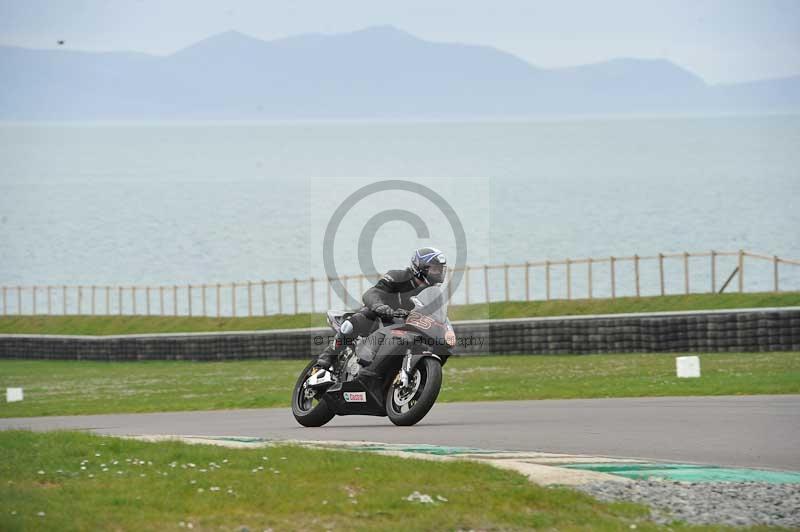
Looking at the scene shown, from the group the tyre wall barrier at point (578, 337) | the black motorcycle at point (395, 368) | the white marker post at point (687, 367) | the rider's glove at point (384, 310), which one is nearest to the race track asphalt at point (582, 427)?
the black motorcycle at point (395, 368)

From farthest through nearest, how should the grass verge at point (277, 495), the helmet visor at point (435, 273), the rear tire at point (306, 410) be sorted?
the rear tire at point (306, 410)
the helmet visor at point (435, 273)
the grass verge at point (277, 495)

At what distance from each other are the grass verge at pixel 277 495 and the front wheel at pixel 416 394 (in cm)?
305

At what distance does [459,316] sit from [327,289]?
16419 mm

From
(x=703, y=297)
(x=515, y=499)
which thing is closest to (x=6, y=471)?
(x=515, y=499)

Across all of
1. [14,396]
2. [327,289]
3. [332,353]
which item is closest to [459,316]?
[327,289]

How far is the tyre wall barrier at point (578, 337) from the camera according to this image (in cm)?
3328

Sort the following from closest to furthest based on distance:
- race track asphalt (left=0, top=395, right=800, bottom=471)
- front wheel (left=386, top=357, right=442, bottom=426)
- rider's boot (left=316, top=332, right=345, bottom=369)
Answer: race track asphalt (left=0, top=395, right=800, bottom=471)
front wheel (left=386, top=357, right=442, bottom=426)
rider's boot (left=316, top=332, right=345, bottom=369)

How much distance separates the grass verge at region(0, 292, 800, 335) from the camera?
46719 mm

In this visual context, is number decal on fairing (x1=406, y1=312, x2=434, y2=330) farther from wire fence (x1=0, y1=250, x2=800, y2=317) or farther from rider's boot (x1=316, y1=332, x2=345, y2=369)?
wire fence (x1=0, y1=250, x2=800, y2=317)

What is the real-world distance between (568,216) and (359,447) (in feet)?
551

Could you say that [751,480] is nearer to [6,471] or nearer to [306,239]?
[6,471]

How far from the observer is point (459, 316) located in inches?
2232

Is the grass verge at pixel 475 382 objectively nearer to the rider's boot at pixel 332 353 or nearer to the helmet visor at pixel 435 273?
the rider's boot at pixel 332 353

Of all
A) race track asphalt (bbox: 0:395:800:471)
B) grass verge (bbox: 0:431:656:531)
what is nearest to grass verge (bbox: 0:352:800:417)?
race track asphalt (bbox: 0:395:800:471)
